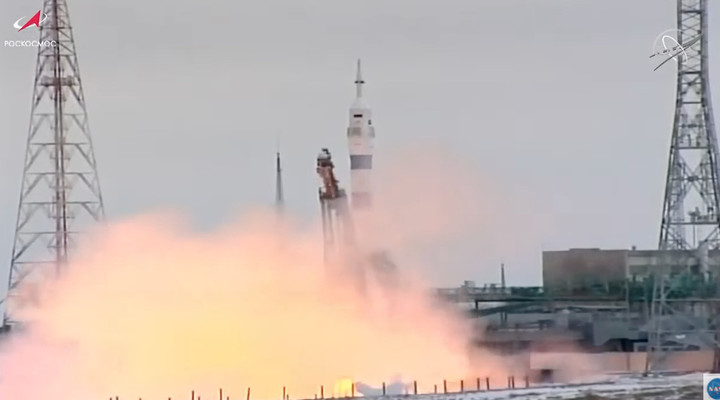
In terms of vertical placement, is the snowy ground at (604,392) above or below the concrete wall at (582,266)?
below

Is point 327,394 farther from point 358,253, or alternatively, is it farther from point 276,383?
point 358,253

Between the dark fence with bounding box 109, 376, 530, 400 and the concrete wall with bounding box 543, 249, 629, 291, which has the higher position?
the concrete wall with bounding box 543, 249, 629, 291

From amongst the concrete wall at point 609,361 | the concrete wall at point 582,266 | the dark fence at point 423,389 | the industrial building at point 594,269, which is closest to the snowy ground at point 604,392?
the dark fence at point 423,389

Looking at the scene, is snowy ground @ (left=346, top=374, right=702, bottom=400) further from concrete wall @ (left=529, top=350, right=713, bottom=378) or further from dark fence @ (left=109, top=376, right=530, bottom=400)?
concrete wall @ (left=529, top=350, right=713, bottom=378)

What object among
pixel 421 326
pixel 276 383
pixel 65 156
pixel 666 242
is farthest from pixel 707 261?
pixel 65 156

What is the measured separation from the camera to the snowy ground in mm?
58406

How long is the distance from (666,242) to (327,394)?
766 inches

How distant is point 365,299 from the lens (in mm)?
79812

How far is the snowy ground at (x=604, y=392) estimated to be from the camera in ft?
192

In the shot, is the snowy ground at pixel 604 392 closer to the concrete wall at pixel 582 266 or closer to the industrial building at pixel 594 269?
the industrial building at pixel 594 269

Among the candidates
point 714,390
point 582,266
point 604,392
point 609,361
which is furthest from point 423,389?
point 582,266

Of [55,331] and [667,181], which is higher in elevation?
[667,181]

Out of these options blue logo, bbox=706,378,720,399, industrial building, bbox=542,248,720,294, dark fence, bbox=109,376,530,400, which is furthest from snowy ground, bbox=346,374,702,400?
industrial building, bbox=542,248,720,294

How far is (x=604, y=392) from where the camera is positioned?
60.1 meters
